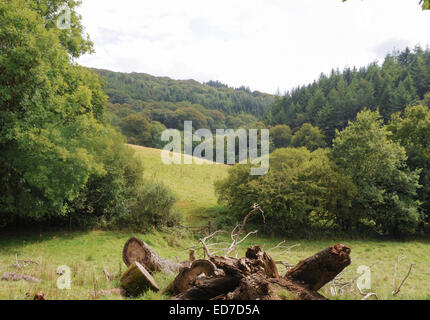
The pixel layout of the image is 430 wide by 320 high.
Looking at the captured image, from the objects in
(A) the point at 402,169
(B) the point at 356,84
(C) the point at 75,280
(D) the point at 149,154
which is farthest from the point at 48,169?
(B) the point at 356,84

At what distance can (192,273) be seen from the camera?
5.64 metres

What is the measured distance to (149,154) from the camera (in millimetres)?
46344

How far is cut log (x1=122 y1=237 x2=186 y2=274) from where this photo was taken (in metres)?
7.27

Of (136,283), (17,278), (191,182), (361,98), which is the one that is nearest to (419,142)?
(191,182)

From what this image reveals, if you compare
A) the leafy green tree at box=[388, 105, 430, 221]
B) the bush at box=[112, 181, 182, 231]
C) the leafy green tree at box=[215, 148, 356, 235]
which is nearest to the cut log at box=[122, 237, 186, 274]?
the bush at box=[112, 181, 182, 231]

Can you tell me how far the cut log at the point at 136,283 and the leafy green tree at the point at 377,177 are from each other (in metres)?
22.0

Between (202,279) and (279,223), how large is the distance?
765 inches

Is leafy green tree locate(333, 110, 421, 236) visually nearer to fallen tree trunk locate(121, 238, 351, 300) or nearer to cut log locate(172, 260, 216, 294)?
fallen tree trunk locate(121, 238, 351, 300)

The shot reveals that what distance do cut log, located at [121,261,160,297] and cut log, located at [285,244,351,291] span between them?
9.69ft

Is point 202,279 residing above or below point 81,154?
below

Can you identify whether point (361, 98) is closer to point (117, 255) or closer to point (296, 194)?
point (296, 194)

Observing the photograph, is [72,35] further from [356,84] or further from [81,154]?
[356,84]

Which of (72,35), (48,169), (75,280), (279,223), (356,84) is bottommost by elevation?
(279,223)
